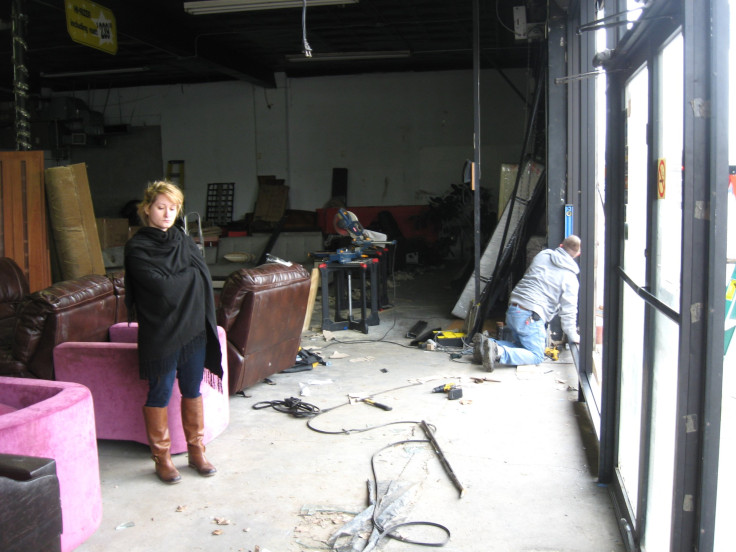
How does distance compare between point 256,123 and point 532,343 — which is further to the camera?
point 256,123

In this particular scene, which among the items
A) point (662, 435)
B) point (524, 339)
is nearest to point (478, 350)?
point (524, 339)

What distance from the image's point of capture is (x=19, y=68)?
7.59m

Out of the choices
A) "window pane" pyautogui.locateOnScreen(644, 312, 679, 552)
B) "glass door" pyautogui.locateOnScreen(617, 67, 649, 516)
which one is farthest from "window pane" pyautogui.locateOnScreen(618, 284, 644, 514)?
"window pane" pyautogui.locateOnScreen(644, 312, 679, 552)

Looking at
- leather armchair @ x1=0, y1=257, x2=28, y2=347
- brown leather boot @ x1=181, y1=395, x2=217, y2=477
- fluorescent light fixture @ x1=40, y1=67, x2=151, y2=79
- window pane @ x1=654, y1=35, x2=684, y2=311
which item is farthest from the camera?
fluorescent light fixture @ x1=40, y1=67, x2=151, y2=79

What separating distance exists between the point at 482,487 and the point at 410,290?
7.13 metres

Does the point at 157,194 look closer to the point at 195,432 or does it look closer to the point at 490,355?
the point at 195,432

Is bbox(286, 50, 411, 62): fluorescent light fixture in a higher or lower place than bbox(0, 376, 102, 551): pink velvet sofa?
higher

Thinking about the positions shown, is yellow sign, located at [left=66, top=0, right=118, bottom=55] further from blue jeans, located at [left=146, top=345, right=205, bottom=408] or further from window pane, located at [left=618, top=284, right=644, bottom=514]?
window pane, located at [left=618, top=284, right=644, bottom=514]

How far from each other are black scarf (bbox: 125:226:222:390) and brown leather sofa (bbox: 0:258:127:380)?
0.72 metres

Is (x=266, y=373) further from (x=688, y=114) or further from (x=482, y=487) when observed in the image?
(x=688, y=114)

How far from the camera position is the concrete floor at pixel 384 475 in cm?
283

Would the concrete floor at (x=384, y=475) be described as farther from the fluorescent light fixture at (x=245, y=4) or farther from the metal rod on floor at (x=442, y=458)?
the fluorescent light fixture at (x=245, y=4)

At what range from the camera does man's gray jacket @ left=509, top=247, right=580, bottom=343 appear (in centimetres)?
564

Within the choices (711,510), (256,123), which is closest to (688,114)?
(711,510)
